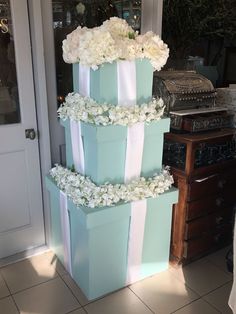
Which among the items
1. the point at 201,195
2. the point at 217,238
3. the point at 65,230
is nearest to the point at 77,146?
the point at 65,230

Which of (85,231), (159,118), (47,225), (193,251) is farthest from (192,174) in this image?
(47,225)

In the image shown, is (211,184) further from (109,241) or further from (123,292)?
(123,292)

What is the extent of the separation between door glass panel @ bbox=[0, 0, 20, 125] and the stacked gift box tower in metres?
0.40

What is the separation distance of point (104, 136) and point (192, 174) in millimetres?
676

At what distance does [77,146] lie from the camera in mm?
1893

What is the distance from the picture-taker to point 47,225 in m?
2.40

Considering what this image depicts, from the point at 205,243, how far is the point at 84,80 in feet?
4.72

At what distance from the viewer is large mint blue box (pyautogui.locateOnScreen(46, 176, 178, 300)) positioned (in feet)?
5.89

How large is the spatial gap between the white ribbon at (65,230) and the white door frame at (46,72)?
1.04 feet

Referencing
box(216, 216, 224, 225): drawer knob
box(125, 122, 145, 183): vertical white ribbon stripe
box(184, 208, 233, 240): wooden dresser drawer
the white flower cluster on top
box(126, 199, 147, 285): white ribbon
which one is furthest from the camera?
box(216, 216, 224, 225): drawer knob

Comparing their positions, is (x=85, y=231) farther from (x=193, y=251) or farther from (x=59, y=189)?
(x=193, y=251)

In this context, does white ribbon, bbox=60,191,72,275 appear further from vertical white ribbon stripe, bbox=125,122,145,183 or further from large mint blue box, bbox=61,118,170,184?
vertical white ribbon stripe, bbox=125,122,145,183

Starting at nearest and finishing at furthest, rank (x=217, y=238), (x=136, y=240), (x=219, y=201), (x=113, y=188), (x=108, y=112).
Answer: (x=108, y=112), (x=113, y=188), (x=136, y=240), (x=219, y=201), (x=217, y=238)

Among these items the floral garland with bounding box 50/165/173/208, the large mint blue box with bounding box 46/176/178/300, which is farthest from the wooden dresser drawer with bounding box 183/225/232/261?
the floral garland with bounding box 50/165/173/208
